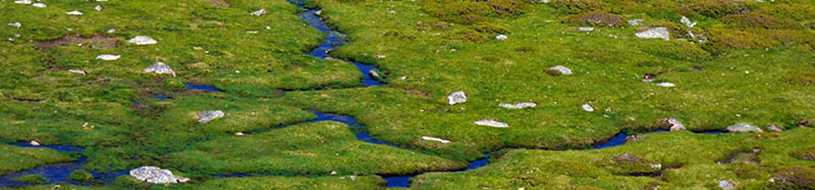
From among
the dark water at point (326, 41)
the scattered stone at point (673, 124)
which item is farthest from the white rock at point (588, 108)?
the dark water at point (326, 41)

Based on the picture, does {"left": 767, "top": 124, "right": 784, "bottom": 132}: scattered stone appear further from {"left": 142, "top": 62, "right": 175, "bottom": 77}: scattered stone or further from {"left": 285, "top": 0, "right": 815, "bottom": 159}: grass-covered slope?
{"left": 142, "top": 62, "right": 175, "bottom": 77}: scattered stone

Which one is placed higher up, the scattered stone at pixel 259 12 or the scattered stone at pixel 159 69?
the scattered stone at pixel 159 69

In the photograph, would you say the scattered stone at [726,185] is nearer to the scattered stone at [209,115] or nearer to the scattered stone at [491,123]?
the scattered stone at [491,123]

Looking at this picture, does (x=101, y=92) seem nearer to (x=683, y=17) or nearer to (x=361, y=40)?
(x=361, y=40)

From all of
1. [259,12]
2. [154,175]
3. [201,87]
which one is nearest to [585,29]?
[259,12]

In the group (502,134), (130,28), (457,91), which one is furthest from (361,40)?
(502,134)

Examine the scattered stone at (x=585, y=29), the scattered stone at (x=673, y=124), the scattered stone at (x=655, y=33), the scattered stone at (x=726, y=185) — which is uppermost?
the scattered stone at (x=726, y=185)

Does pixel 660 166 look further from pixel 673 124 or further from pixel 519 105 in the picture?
pixel 519 105
